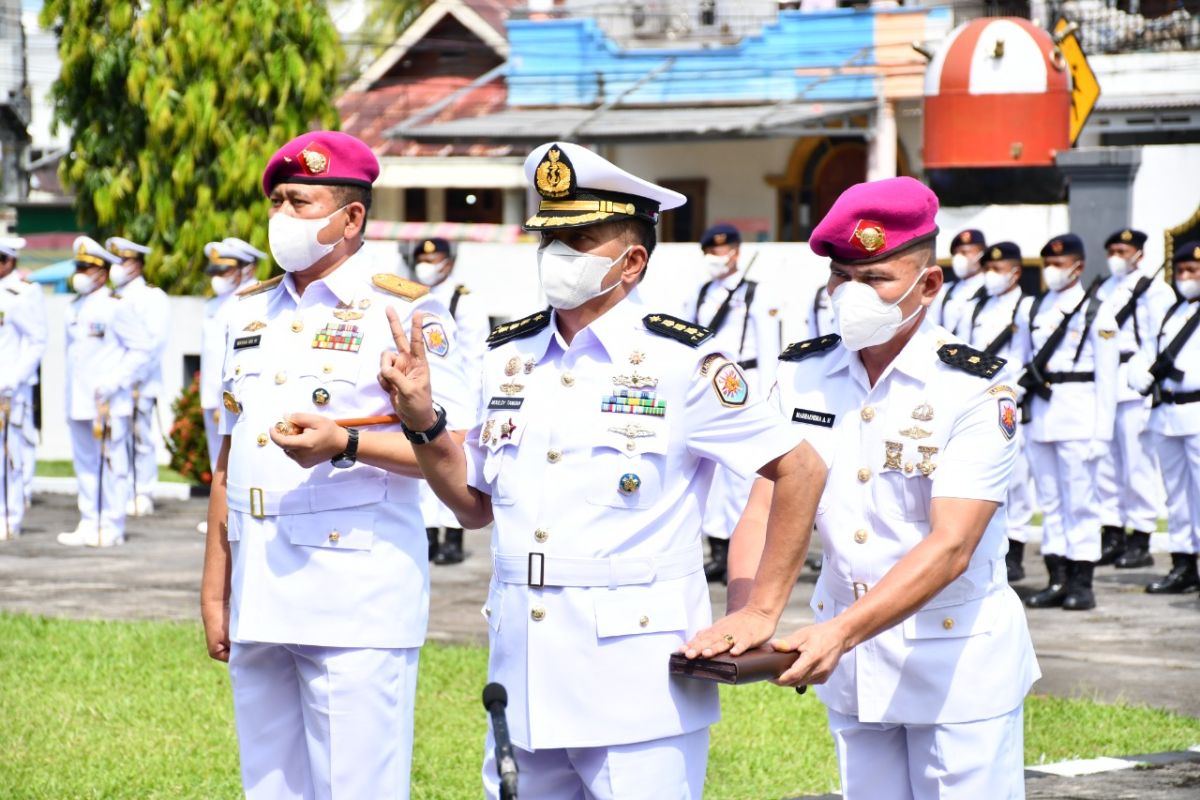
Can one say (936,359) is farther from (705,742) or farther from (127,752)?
(127,752)

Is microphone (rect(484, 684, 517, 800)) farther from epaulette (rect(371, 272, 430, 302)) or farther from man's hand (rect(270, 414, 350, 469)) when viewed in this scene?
epaulette (rect(371, 272, 430, 302))

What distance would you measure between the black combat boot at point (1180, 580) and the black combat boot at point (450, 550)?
4.67 meters

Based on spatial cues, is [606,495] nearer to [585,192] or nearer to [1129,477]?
[585,192]

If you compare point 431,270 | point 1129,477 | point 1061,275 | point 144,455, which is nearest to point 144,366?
point 144,455

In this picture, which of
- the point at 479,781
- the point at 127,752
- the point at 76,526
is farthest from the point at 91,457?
the point at 479,781

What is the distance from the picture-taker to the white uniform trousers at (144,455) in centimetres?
1647

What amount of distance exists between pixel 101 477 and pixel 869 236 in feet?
36.4

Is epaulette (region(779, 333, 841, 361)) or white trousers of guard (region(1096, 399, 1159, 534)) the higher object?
epaulette (region(779, 333, 841, 361))

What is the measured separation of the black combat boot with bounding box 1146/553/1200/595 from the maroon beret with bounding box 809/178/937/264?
8433mm

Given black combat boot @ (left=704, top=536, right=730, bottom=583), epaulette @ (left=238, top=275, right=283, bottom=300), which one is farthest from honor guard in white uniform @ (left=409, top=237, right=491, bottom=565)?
epaulette @ (left=238, top=275, right=283, bottom=300)

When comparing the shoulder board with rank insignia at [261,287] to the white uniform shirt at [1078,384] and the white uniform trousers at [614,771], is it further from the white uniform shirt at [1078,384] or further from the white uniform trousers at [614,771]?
the white uniform shirt at [1078,384]

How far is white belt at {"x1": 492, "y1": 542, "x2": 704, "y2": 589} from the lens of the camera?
153 inches

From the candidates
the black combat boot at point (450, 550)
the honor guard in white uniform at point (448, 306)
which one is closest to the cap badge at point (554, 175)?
the honor guard in white uniform at point (448, 306)

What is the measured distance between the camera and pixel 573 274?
12.9 feet
